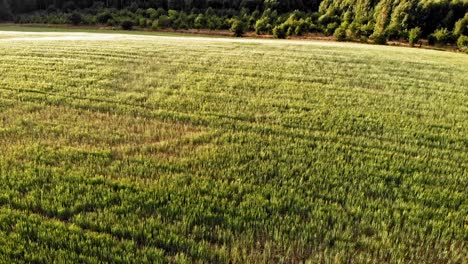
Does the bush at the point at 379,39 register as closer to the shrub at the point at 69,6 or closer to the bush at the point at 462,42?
the bush at the point at 462,42

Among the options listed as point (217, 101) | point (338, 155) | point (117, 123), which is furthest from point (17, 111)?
point (338, 155)

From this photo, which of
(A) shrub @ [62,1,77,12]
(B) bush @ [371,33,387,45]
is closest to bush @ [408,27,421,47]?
(B) bush @ [371,33,387,45]

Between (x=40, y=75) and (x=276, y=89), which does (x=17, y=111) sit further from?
(x=276, y=89)

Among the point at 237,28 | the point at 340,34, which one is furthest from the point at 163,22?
the point at 340,34

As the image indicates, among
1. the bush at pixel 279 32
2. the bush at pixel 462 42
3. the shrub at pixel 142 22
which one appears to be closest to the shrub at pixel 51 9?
the shrub at pixel 142 22

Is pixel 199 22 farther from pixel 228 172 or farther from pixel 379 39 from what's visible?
pixel 228 172
